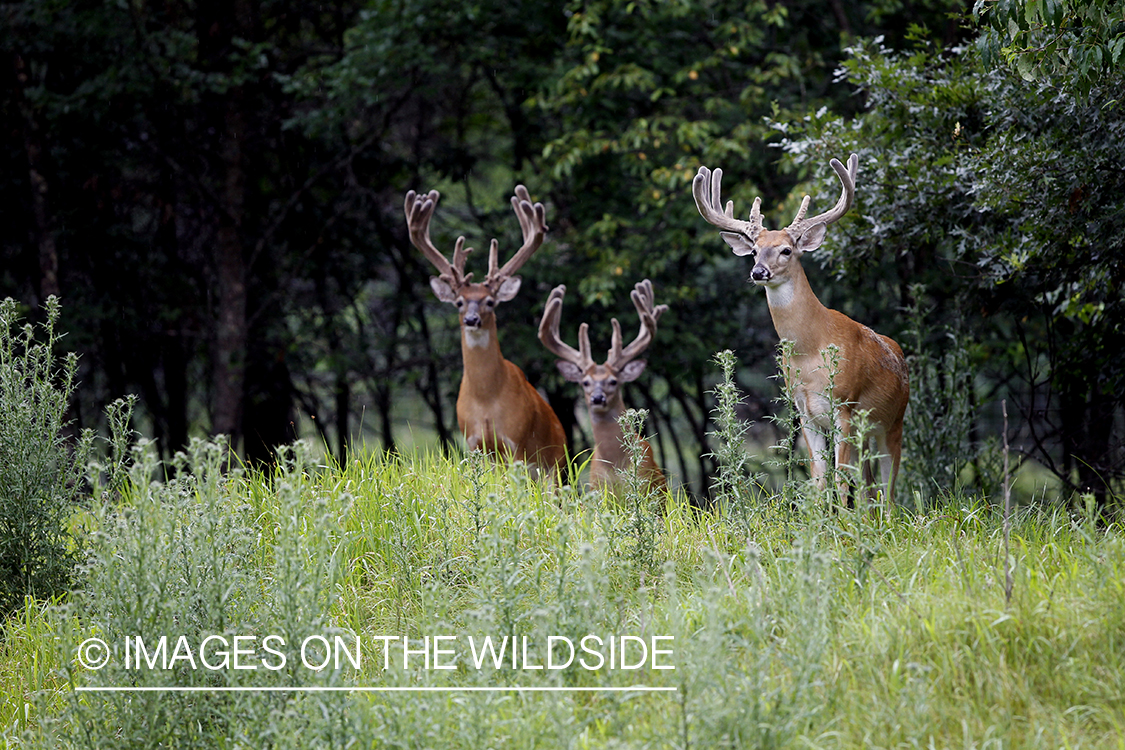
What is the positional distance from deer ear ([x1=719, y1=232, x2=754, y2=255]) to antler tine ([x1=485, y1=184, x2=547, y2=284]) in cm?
224

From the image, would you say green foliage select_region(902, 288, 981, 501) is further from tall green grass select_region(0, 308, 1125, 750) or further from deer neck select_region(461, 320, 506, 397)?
deer neck select_region(461, 320, 506, 397)

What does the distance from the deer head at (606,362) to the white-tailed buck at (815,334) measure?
7.10 ft

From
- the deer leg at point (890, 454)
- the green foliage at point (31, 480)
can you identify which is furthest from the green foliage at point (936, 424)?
the green foliage at point (31, 480)

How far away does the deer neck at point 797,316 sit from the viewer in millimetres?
5328

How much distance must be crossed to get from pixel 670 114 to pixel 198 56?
4.47 m

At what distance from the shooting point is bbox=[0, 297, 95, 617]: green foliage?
4605 mm

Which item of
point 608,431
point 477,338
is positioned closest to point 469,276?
point 477,338

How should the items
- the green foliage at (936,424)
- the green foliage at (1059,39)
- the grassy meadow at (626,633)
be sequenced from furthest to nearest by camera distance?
the green foliage at (936,424)
the green foliage at (1059,39)
the grassy meadow at (626,633)

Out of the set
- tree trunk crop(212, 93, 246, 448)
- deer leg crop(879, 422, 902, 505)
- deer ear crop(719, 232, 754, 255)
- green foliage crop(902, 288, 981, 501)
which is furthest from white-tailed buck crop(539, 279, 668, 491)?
tree trunk crop(212, 93, 246, 448)

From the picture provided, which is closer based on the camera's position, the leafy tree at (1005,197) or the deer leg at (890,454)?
the leafy tree at (1005,197)

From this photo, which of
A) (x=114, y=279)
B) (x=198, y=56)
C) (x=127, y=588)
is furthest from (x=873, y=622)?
(x=114, y=279)

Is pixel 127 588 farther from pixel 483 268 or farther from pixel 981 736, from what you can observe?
pixel 483 268

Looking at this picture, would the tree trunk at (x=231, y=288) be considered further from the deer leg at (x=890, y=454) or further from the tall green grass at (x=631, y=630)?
the deer leg at (x=890, y=454)

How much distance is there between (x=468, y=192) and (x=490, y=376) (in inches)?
227
